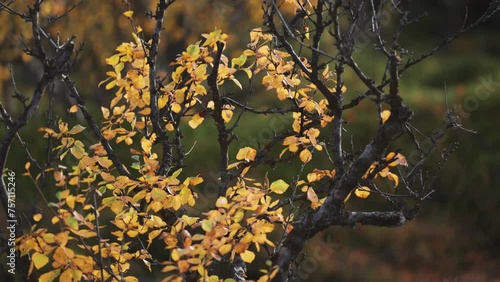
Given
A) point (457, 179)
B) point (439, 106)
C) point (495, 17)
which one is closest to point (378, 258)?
point (457, 179)

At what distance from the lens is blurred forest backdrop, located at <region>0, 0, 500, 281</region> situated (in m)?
11.2

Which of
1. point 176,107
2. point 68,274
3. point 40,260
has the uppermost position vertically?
point 176,107

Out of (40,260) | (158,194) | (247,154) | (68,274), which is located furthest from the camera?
(247,154)

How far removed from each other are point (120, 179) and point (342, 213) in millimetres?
1331

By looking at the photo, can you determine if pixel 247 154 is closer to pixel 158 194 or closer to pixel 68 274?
pixel 158 194

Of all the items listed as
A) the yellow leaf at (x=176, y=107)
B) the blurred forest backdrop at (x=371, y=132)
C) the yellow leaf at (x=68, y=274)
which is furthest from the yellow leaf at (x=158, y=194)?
the blurred forest backdrop at (x=371, y=132)

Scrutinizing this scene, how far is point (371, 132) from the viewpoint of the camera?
13.8m

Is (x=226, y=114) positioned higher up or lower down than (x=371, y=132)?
higher up

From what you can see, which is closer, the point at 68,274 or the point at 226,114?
the point at 68,274

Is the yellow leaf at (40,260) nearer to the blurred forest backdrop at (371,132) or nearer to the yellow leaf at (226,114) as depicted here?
the yellow leaf at (226,114)

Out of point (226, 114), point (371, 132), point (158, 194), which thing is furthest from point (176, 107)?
point (371, 132)

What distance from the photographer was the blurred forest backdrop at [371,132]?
11195 mm

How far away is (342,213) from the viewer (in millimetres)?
3934

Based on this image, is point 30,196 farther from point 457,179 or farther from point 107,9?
point 457,179
